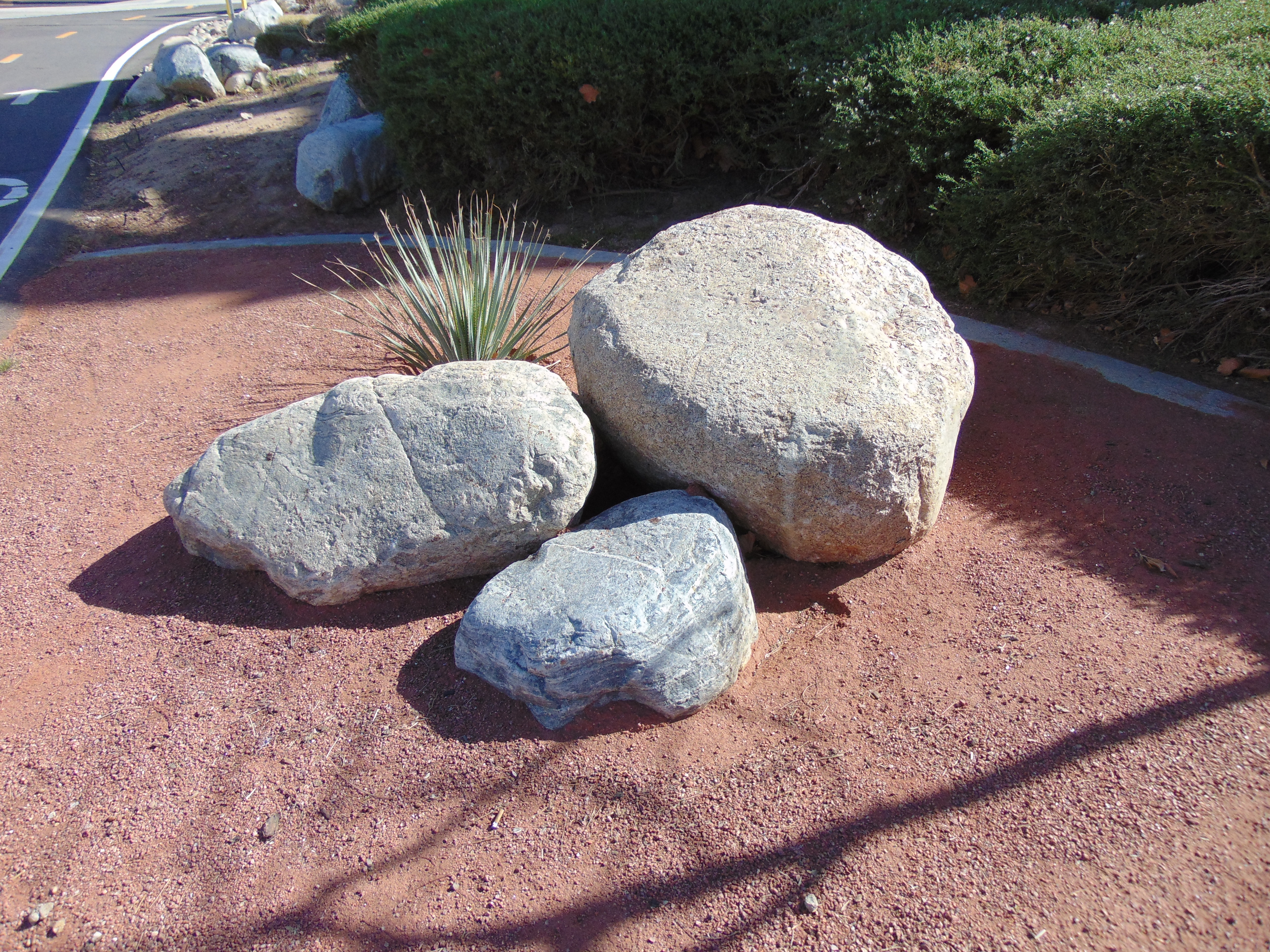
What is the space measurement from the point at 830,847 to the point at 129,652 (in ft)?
8.10

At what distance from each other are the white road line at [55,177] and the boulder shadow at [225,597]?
489cm

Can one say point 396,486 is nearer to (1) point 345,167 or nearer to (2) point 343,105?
(1) point 345,167

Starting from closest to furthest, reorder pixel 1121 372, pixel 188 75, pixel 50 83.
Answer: pixel 1121 372 < pixel 188 75 < pixel 50 83

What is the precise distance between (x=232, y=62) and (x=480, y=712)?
11.7 m

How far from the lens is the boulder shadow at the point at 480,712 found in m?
2.56

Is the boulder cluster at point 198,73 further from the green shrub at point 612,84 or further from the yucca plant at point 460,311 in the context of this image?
the yucca plant at point 460,311

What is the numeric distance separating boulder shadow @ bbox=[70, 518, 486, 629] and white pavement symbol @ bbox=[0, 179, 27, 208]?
7019mm

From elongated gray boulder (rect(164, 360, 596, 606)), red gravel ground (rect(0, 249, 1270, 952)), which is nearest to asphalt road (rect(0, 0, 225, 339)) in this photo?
elongated gray boulder (rect(164, 360, 596, 606))

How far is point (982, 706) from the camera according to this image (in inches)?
98.7

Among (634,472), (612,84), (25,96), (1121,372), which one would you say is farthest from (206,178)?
(1121,372)

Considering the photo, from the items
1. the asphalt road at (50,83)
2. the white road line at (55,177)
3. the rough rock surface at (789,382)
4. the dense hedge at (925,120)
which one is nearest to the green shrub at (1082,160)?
the dense hedge at (925,120)

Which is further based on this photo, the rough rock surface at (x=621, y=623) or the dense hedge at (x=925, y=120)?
the dense hedge at (x=925, y=120)

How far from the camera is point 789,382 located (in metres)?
2.76

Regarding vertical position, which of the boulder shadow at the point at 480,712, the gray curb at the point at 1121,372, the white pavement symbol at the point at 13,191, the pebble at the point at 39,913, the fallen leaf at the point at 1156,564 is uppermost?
the white pavement symbol at the point at 13,191
